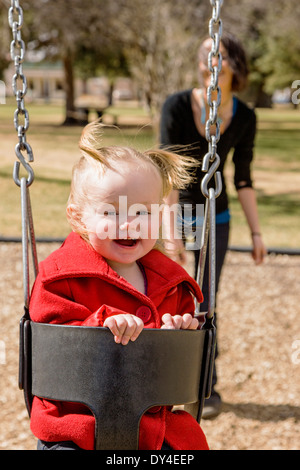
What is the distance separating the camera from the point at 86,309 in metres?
1.61

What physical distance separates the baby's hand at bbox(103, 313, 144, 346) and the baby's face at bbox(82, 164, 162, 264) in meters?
0.18

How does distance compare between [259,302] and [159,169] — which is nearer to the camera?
[159,169]

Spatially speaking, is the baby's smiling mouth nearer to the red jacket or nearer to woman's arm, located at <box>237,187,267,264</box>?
the red jacket

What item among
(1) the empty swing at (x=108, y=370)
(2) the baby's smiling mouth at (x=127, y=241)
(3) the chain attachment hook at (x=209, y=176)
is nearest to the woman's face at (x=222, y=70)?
(3) the chain attachment hook at (x=209, y=176)

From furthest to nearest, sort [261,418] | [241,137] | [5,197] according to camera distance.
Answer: [5,197] < [261,418] < [241,137]

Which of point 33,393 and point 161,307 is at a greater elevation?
point 161,307

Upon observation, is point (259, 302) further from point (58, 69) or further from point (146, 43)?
point (58, 69)

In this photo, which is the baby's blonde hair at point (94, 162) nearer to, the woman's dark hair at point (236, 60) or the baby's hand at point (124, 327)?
the baby's hand at point (124, 327)

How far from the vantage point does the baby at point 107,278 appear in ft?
5.22

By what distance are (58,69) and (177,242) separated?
2955 inches

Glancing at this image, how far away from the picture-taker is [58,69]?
244ft

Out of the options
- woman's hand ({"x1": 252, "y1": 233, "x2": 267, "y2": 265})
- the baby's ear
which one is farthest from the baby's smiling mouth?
woman's hand ({"x1": 252, "y1": 233, "x2": 267, "y2": 265})

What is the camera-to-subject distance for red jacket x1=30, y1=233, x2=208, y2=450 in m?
1.57

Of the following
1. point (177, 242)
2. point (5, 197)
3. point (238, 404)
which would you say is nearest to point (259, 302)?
point (238, 404)
